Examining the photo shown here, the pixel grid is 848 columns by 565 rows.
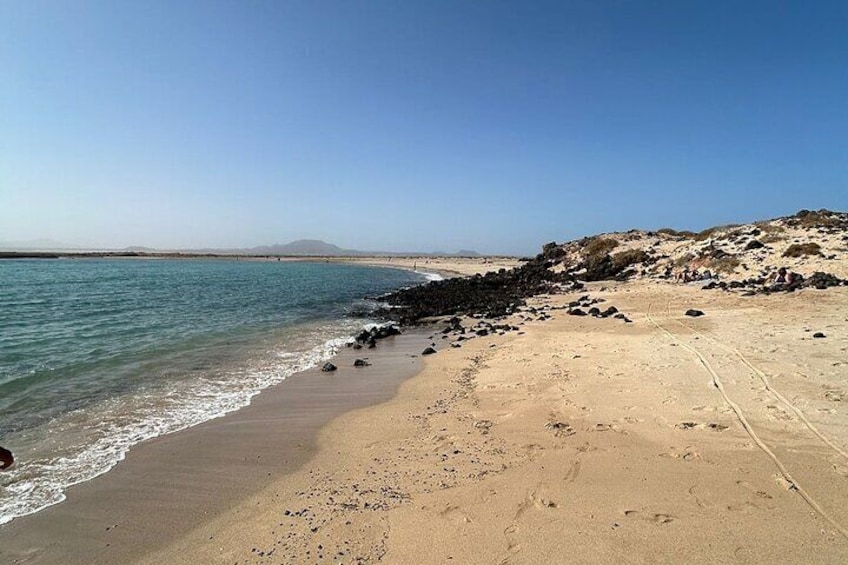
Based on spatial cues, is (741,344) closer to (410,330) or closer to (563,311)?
(563,311)

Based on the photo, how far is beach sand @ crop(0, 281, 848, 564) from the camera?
4348 millimetres

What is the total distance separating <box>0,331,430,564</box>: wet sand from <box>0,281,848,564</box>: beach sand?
3 cm

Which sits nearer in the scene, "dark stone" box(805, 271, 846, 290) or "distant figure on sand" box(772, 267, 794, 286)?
"dark stone" box(805, 271, 846, 290)

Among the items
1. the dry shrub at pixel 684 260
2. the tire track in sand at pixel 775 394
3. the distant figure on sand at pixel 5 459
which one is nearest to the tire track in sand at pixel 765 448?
the tire track in sand at pixel 775 394

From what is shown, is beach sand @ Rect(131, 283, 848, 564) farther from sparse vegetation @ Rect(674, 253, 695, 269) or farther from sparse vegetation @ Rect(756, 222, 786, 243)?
sparse vegetation @ Rect(756, 222, 786, 243)

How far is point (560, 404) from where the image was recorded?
834cm

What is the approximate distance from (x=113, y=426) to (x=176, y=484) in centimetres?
347

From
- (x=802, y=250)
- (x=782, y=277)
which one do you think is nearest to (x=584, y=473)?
(x=782, y=277)

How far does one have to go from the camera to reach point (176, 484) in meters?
6.29

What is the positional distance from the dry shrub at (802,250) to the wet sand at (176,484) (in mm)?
24410

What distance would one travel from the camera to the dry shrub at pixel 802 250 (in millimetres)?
22078

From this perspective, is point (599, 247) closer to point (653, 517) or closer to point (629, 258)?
point (629, 258)

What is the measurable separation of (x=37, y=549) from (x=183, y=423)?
3920 mm

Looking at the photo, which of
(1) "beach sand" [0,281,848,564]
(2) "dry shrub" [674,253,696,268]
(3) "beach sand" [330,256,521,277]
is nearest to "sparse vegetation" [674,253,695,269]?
(2) "dry shrub" [674,253,696,268]
